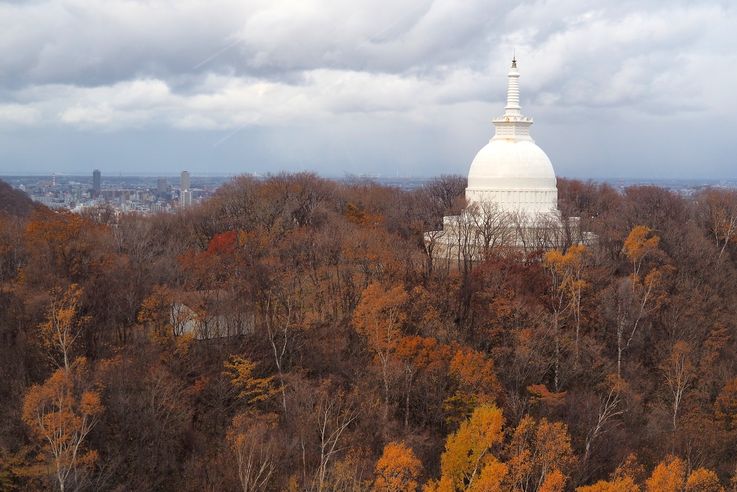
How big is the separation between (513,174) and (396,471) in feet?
87.1

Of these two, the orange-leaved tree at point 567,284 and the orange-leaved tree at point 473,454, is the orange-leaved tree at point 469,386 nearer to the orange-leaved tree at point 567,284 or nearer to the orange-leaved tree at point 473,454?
the orange-leaved tree at point 473,454

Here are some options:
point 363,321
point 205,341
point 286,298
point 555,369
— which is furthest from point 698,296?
point 205,341

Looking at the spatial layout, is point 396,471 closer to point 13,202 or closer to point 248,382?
point 248,382

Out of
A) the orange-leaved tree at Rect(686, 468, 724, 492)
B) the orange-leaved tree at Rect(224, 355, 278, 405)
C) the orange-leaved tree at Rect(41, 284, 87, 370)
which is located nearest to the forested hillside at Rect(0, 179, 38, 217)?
the orange-leaved tree at Rect(41, 284, 87, 370)

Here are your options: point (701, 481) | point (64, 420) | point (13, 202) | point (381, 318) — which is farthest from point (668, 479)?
point (13, 202)

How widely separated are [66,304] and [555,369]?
16304 mm

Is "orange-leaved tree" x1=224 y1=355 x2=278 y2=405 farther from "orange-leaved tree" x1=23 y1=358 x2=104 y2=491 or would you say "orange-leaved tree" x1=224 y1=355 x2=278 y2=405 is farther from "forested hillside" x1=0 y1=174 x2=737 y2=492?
"orange-leaved tree" x1=23 y1=358 x2=104 y2=491

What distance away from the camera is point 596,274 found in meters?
31.4

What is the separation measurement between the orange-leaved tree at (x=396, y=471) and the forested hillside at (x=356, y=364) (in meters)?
0.07

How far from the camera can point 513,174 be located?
43.9 metres

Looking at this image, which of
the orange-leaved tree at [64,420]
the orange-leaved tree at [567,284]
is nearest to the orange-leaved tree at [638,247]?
the orange-leaved tree at [567,284]

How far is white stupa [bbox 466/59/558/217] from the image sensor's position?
143ft

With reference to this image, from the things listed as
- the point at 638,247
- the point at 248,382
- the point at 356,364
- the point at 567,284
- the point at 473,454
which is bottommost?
the point at 473,454

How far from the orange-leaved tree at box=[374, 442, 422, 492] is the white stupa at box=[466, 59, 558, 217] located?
2353 centimetres
